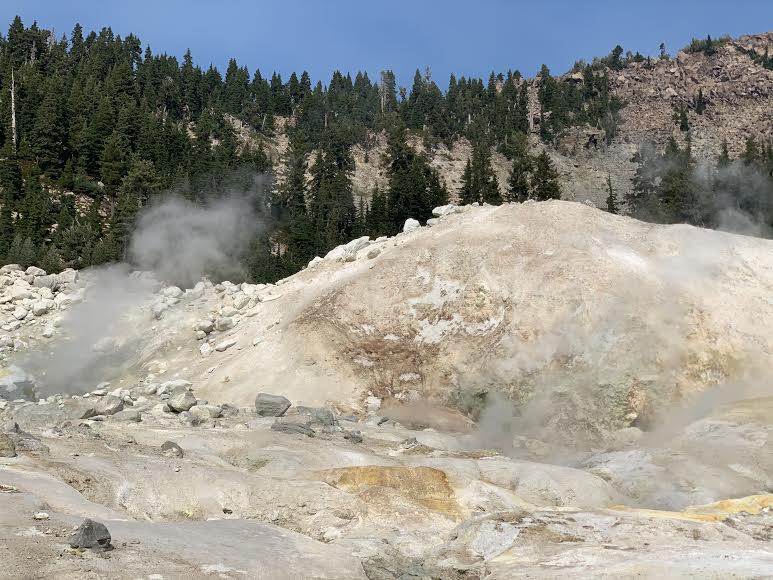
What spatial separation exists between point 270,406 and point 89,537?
12849 mm

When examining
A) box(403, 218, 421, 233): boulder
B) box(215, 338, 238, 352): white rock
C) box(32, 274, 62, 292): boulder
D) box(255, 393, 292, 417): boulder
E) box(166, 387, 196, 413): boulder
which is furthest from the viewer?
box(32, 274, 62, 292): boulder

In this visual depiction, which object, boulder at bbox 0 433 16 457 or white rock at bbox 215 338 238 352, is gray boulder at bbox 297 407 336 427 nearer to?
white rock at bbox 215 338 238 352

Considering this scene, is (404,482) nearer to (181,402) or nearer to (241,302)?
(181,402)

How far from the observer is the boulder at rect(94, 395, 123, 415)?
64.9 ft

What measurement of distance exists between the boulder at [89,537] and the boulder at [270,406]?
496 inches

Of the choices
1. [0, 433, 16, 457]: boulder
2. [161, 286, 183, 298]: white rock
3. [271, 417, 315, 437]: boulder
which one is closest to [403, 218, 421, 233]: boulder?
[161, 286, 183, 298]: white rock

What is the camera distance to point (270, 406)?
20703 mm

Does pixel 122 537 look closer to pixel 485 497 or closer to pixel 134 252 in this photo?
pixel 485 497

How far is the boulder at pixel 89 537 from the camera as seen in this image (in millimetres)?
7859

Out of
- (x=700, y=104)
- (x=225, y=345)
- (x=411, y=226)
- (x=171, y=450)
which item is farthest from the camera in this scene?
(x=700, y=104)

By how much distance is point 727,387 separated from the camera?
2223 cm

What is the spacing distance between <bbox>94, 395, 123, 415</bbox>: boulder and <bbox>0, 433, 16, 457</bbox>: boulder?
7.67 meters

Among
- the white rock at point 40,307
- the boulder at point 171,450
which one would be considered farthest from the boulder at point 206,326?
the boulder at point 171,450

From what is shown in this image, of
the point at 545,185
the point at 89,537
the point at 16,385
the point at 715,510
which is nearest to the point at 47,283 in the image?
the point at 16,385
